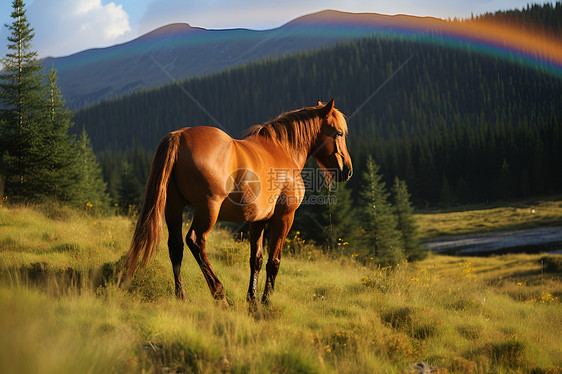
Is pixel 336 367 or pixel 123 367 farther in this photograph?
pixel 336 367

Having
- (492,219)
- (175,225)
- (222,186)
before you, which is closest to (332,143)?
(222,186)

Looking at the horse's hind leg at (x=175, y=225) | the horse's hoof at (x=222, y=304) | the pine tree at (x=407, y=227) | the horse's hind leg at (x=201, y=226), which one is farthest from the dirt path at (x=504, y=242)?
the horse's hind leg at (x=201, y=226)

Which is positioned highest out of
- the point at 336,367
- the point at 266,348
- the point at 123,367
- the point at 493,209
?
the point at 123,367

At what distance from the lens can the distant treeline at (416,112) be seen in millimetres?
89000

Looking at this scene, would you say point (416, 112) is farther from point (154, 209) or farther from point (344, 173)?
point (154, 209)

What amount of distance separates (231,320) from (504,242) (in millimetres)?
51288

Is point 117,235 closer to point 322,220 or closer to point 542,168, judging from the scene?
point 322,220

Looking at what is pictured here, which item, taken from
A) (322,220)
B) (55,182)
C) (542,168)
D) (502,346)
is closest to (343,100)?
(542,168)

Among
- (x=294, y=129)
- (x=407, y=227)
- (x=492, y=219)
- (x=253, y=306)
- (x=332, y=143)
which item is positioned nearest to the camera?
(x=253, y=306)

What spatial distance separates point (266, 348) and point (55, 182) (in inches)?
765

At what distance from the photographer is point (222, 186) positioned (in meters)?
4.79

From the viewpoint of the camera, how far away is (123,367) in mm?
3035

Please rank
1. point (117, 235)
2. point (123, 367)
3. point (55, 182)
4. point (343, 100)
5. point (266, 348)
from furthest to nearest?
point (343, 100) < point (55, 182) < point (117, 235) < point (266, 348) < point (123, 367)

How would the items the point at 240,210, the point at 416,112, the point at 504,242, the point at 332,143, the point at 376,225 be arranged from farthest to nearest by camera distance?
the point at 416,112 → the point at 504,242 → the point at 376,225 → the point at 332,143 → the point at 240,210
